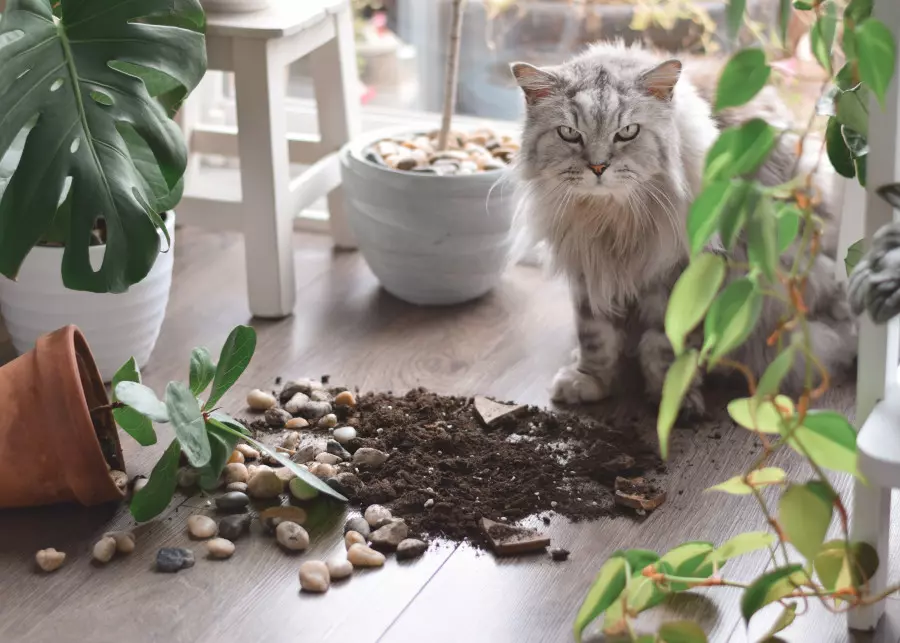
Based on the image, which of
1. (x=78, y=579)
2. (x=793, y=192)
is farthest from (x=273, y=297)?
(x=793, y=192)

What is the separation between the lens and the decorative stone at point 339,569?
5.17ft

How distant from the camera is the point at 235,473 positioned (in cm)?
179

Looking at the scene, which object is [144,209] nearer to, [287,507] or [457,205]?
[287,507]

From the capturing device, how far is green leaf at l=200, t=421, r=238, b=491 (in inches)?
65.5

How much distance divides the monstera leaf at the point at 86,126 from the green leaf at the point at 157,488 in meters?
0.26

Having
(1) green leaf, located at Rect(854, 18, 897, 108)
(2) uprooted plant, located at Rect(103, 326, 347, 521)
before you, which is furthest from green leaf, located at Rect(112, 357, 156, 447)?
(1) green leaf, located at Rect(854, 18, 897, 108)

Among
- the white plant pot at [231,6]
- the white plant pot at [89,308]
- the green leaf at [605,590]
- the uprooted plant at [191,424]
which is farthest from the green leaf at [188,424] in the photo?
the white plant pot at [231,6]

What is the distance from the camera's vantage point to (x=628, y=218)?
1.95 m

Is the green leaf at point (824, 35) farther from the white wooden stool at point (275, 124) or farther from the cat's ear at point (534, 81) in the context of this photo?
the white wooden stool at point (275, 124)

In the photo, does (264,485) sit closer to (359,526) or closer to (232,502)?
(232,502)

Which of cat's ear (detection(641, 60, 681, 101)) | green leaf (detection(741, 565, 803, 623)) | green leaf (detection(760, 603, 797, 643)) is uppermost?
cat's ear (detection(641, 60, 681, 101))

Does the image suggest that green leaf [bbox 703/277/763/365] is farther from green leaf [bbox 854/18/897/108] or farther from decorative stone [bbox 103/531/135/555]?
decorative stone [bbox 103/531/135/555]

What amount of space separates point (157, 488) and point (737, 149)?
970 mm

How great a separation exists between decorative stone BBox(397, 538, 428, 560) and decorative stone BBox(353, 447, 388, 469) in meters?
0.21
